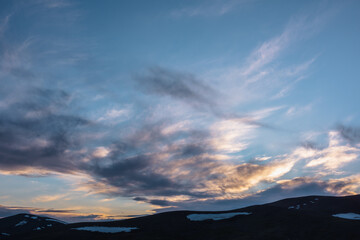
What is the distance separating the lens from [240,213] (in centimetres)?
7950

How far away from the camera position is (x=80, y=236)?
6612 cm

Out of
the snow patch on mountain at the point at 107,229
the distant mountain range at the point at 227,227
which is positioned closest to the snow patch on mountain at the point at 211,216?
the distant mountain range at the point at 227,227

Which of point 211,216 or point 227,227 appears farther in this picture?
point 211,216

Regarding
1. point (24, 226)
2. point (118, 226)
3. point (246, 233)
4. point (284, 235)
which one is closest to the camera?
point (284, 235)

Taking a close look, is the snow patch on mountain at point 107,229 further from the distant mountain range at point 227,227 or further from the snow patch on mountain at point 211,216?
the snow patch on mountain at point 211,216

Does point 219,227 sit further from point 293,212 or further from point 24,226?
point 24,226

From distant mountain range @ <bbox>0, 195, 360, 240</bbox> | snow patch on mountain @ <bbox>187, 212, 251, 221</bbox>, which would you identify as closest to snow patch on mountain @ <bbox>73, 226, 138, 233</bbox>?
distant mountain range @ <bbox>0, 195, 360, 240</bbox>

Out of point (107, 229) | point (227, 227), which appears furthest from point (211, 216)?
point (107, 229)

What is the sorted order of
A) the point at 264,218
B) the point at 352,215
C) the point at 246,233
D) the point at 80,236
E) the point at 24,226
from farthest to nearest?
the point at 24,226 < the point at 352,215 < the point at 264,218 < the point at 80,236 < the point at 246,233

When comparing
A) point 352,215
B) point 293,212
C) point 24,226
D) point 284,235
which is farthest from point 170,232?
point 24,226

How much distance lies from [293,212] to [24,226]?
478 ft

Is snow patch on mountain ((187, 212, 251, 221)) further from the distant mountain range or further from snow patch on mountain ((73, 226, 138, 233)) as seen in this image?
snow patch on mountain ((73, 226, 138, 233))

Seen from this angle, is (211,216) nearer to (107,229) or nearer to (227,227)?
(227,227)

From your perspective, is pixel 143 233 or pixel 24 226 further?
pixel 24 226
